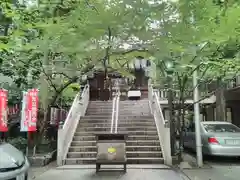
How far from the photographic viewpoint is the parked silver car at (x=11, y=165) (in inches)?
169

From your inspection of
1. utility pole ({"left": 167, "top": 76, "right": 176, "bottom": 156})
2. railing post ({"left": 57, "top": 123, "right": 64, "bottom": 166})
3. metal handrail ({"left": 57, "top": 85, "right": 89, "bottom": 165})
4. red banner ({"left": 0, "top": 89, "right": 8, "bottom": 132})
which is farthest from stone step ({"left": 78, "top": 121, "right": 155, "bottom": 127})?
red banner ({"left": 0, "top": 89, "right": 8, "bottom": 132})

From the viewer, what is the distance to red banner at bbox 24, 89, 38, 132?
32.4 feet

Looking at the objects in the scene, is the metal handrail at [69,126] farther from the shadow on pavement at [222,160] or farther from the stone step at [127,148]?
the shadow on pavement at [222,160]

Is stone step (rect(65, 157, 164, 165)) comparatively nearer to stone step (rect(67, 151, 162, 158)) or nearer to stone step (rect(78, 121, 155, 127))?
stone step (rect(67, 151, 162, 158))

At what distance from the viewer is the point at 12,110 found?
14.2m

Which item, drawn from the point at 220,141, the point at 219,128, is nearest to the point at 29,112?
the point at 220,141

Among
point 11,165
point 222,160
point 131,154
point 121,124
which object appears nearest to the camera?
point 11,165

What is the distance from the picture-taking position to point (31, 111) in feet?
32.8

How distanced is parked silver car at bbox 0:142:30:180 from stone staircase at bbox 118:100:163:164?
560 centimetres

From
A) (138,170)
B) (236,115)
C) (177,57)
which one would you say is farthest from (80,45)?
(236,115)

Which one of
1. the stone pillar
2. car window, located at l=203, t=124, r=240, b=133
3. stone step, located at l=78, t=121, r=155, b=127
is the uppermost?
the stone pillar

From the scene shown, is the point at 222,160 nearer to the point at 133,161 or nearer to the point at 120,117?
the point at 133,161

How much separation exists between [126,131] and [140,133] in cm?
62

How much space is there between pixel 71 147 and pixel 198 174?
15.7ft
